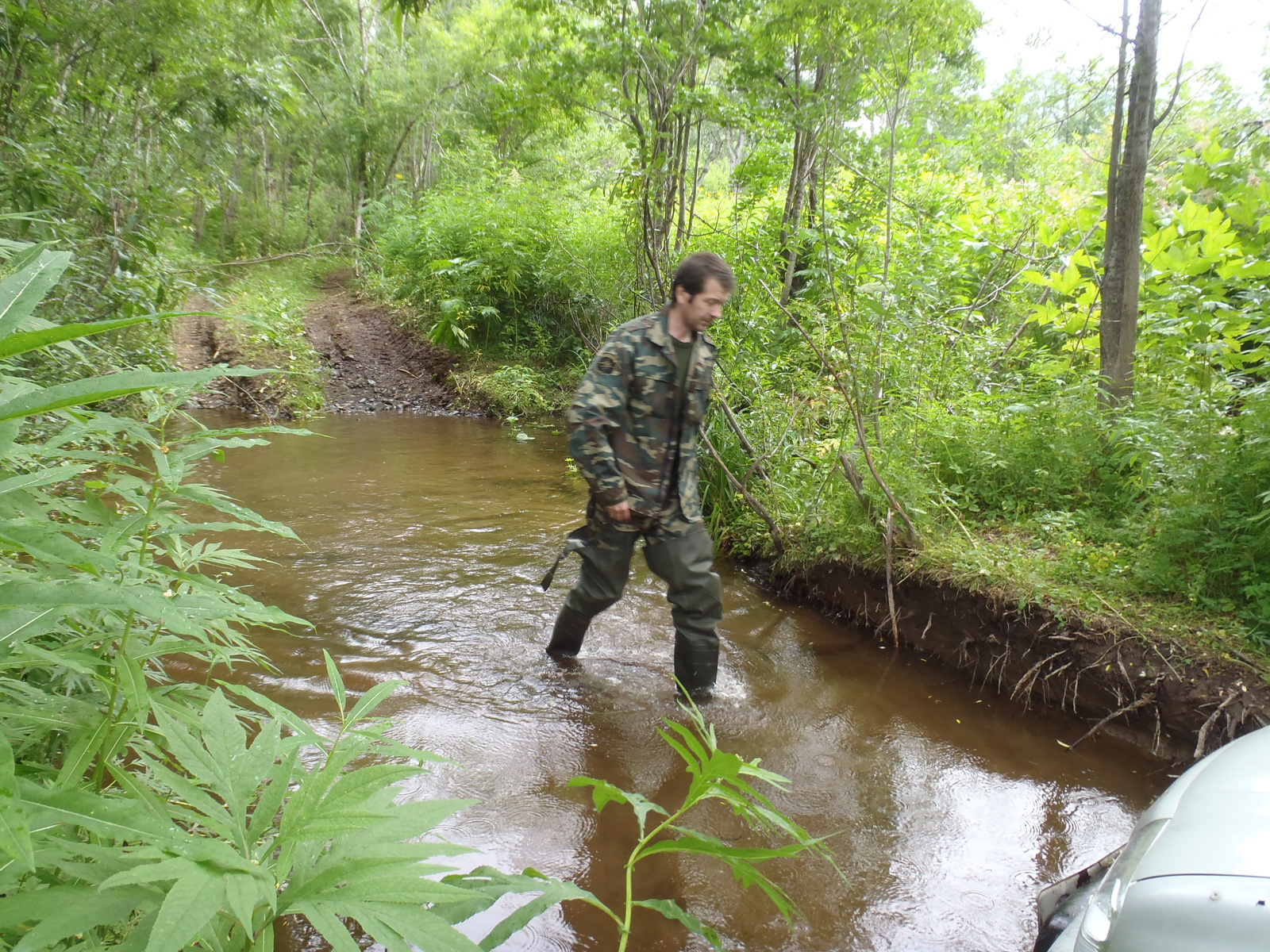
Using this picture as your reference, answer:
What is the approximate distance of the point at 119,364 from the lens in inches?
209

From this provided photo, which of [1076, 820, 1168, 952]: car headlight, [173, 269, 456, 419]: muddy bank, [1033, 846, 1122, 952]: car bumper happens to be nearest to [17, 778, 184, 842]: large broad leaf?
[1076, 820, 1168, 952]: car headlight

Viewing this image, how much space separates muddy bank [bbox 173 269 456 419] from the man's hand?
9529 millimetres

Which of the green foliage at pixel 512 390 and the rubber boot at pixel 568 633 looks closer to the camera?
the rubber boot at pixel 568 633

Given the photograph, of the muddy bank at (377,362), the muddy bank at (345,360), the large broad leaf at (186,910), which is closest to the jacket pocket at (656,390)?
the large broad leaf at (186,910)

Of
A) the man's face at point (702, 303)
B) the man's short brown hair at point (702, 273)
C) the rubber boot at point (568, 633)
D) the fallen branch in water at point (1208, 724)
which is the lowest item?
the rubber boot at point (568, 633)

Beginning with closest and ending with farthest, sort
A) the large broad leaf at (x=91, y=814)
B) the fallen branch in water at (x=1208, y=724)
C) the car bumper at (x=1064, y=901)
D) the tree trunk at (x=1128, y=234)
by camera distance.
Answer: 1. the large broad leaf at (x=91, y=814)
2. the car bumper at (x=1064, y=901)
3. the fallen branch in water at (x=1208, y=724)
4. the tree trunk at (x=1128, y=234)

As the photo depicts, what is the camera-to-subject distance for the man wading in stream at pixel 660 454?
3607 millimetres

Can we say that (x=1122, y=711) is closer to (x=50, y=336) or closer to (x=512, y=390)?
(x=50, y=336)

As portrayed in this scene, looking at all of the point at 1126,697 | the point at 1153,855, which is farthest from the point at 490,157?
the point at 1153,855

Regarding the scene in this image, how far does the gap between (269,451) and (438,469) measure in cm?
204

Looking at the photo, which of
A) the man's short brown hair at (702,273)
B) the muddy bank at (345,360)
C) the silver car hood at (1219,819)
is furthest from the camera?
the muddy bank at (345,360)

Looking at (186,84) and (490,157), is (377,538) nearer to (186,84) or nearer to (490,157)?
(186,84)

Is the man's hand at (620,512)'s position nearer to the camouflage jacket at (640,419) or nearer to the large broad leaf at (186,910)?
the camouflage jacket at (640,419)

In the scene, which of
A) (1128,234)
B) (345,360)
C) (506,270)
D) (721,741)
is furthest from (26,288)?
(345,360)
